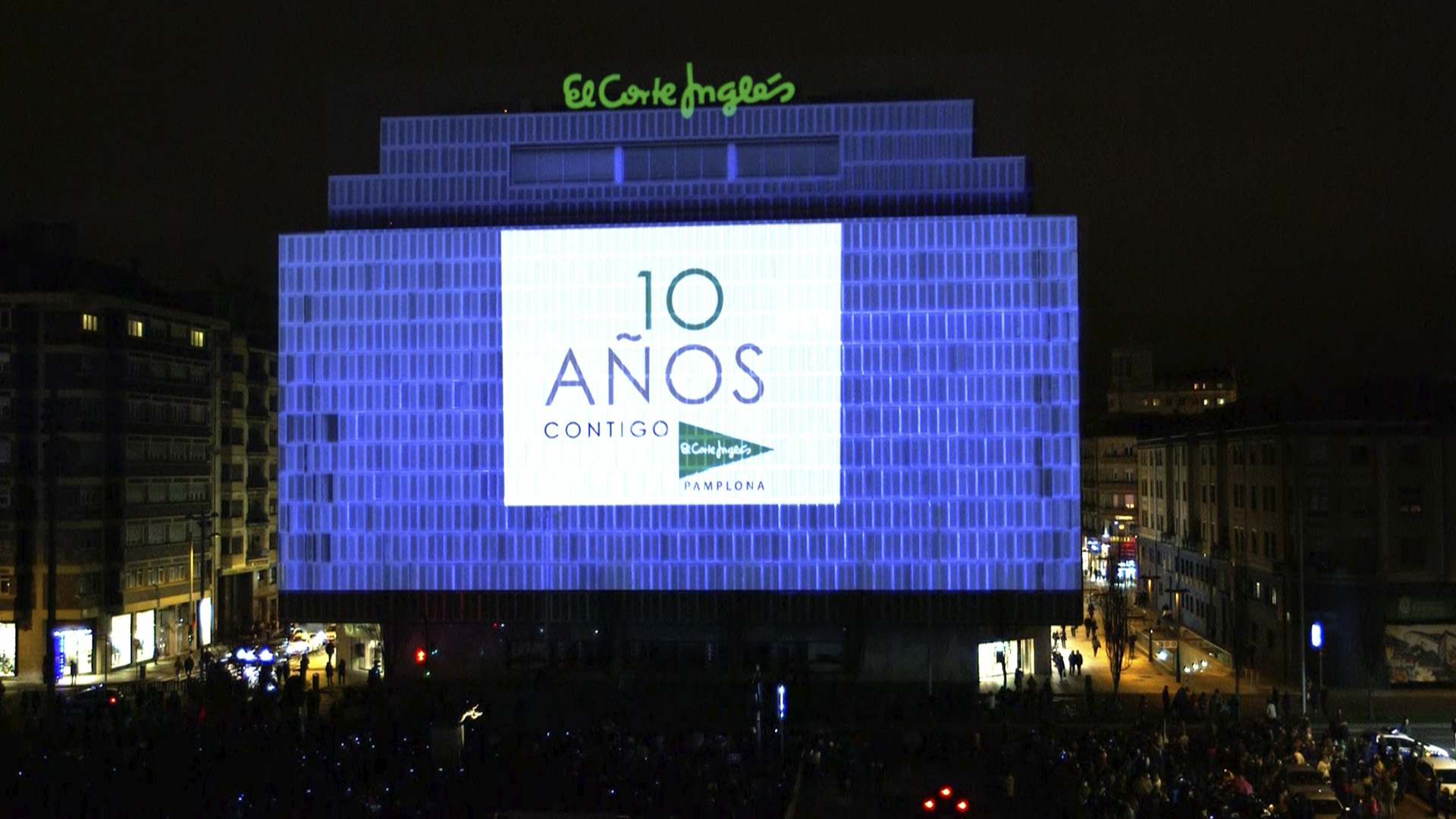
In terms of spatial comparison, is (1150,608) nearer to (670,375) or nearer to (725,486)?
(725,486)

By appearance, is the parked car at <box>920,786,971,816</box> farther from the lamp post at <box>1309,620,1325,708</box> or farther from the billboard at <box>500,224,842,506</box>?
the billboard at <box>500,224,842,506</box>

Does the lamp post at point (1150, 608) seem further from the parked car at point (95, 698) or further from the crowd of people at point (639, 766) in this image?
the parked car at point (95, 698)

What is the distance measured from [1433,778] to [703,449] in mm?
30901

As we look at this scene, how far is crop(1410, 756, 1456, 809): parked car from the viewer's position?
37.6m

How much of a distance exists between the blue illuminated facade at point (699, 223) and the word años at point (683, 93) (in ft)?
2.45

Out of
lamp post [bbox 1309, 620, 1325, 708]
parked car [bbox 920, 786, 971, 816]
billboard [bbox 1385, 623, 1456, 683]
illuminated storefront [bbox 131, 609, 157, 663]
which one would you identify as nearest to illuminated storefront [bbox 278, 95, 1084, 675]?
lamp post [bbox 1309, 620, 1325, 708]

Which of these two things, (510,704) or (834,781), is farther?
(510,704)

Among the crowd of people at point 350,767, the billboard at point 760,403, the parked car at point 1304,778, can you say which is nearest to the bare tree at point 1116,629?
the billboard at point 760,403

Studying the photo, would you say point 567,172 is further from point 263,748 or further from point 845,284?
point 263,748

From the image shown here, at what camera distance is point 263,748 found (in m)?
40.8

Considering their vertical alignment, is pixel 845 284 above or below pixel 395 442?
above

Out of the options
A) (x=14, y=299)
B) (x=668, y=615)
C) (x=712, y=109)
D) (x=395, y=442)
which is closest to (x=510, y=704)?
(x=668, y=615)

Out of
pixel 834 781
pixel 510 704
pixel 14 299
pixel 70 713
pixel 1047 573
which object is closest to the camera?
pixel 834 781

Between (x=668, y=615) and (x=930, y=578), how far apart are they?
11.6 metres
